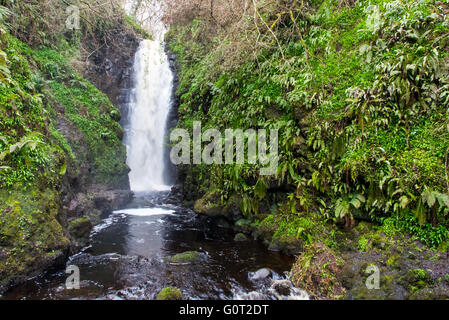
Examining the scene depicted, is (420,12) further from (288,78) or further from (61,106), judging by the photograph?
(61,106)

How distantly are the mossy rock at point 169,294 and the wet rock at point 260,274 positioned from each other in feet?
4.60

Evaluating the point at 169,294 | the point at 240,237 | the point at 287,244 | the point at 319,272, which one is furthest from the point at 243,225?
the point at 169,294

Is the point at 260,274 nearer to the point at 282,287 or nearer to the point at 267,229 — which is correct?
the point at 282,287

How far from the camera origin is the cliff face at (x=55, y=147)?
425cm

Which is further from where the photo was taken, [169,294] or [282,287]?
[282,287]

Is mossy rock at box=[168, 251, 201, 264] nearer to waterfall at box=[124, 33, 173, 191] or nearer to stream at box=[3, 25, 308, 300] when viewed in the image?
stream at box=[3, 25, 308, 300]

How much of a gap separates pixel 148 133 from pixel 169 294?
1299 cm

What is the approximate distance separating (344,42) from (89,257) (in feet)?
25.3

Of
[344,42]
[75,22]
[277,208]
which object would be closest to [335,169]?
[277,208]

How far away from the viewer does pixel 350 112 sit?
505 centimetres

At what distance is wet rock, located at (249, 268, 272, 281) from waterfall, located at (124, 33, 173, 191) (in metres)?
10.9

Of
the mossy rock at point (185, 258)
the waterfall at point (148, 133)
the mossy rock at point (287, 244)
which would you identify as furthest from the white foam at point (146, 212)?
the mossy rock at point (287, 244)

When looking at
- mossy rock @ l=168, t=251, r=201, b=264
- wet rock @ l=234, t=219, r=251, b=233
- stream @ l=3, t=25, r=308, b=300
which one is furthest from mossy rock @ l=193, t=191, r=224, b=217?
mossy rock @ l=168, t=251, r=201, b=264

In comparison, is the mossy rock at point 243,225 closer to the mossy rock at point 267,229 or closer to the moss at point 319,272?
the mossy rock at point 267,229
